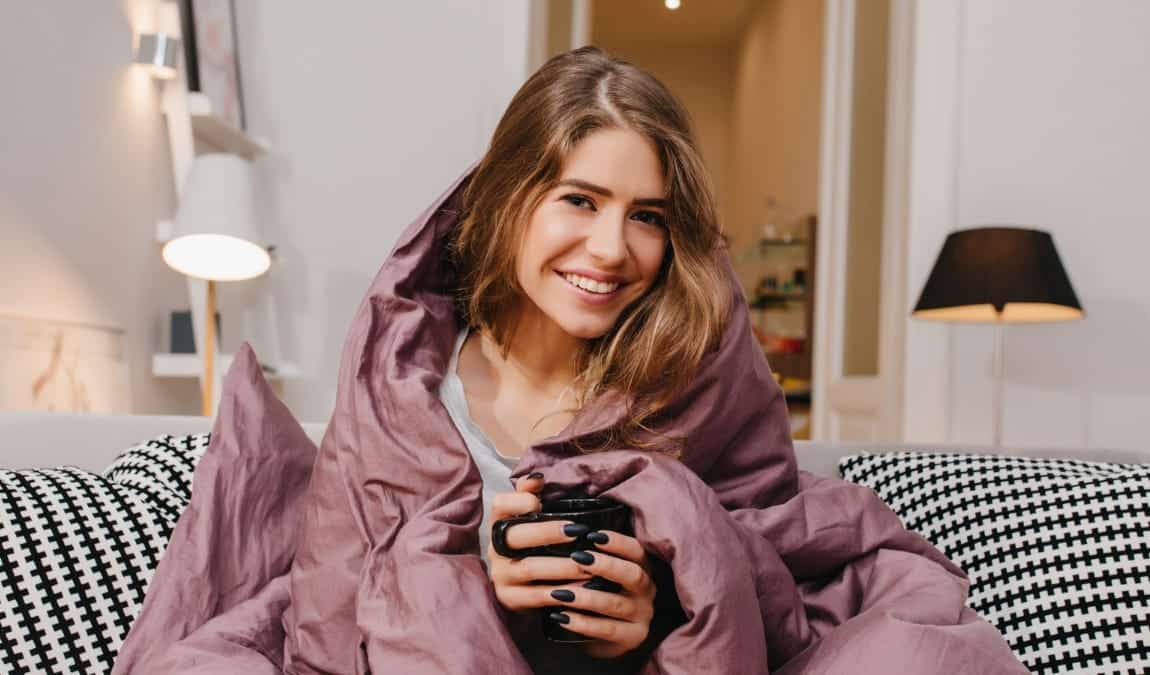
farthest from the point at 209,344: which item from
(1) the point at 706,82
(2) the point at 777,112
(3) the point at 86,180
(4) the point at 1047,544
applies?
(1) the point at 706,82

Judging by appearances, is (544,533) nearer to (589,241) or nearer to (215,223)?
(589,241)

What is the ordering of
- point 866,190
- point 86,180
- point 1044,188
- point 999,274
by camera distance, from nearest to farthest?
point 86,180 < point 999,274 < point 1044,188 < point 866,190

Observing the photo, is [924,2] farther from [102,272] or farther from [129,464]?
[129,464]

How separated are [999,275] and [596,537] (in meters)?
1.69

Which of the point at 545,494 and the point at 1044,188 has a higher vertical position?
the point at 1044,188

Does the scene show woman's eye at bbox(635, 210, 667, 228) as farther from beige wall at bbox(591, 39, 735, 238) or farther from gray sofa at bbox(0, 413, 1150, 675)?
beige wall at bbox(591, 39, 735, 238)

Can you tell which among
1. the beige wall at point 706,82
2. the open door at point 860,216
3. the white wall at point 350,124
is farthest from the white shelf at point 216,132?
the beige wall at point 706,82

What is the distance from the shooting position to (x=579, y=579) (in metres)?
0.74

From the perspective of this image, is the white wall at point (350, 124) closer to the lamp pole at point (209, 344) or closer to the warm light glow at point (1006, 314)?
the lamp pole at point (209, 344)

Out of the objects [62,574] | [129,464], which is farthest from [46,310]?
[62,574]

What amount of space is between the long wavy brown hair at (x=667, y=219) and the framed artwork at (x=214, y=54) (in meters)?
1.33

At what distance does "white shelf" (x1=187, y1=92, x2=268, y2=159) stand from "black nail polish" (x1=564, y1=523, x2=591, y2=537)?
1715mm

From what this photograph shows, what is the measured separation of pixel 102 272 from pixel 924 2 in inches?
87.4

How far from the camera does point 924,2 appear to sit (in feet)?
8.32
